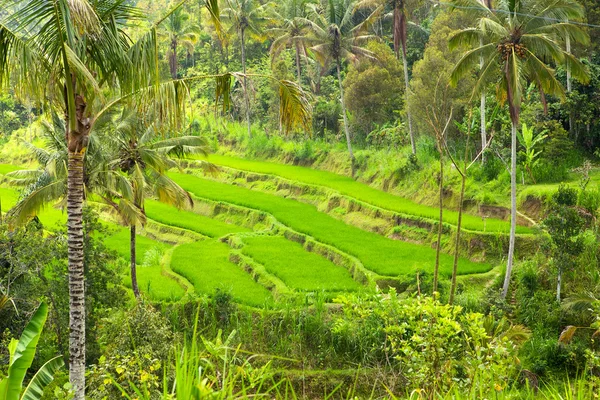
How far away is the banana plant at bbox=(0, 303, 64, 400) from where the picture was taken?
2.88m

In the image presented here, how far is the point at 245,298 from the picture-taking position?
1492cm

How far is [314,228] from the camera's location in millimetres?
19969

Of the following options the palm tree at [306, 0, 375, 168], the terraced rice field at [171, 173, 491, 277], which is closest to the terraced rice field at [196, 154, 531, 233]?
the terraced rice field at [171, 173, 491, 277]

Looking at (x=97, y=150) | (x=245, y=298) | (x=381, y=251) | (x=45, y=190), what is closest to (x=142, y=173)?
(x=97, y=150)

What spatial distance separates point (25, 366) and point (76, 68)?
460 centimetres

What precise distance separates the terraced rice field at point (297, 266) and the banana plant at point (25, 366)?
1094 cm

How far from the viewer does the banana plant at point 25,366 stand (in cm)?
288

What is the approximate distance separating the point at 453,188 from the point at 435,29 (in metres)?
8.12

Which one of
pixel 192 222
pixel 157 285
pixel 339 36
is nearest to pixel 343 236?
pixel 157 285

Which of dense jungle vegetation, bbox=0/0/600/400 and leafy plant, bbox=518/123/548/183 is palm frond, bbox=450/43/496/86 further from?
leafy plant, bbox=518/123/548/183

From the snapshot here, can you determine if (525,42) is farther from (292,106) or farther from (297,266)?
(297,266)

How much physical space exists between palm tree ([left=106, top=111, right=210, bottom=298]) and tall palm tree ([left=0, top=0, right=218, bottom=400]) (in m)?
6.04

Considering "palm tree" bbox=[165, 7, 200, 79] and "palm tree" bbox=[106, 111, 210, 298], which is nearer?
"palm tree" bbox=[106, 111, 210, 298]

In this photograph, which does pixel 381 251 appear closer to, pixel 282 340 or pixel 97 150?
pixel 282 340
